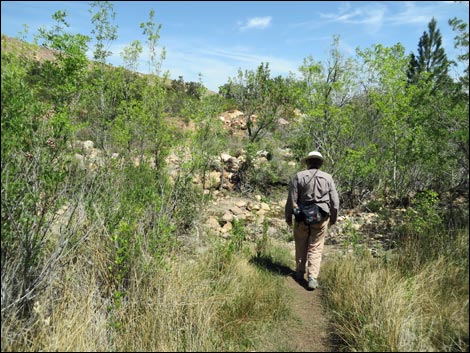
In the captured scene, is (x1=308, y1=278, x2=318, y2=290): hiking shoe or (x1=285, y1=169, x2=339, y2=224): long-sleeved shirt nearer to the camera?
(x1=308, y1=278, x2=318, y2=290): hiking shoe

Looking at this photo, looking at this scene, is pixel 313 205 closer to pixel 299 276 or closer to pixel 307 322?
pixel 299 276

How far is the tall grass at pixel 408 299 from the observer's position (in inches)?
116

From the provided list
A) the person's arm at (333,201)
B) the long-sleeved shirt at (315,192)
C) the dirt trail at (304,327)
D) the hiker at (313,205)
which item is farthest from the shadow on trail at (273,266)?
the person's arm at (333,201)

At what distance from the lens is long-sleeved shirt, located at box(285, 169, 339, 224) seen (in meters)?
4.66

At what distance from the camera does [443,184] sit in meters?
6.70

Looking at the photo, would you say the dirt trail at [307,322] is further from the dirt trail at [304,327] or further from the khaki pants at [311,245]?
the khaki pants at [311,245]

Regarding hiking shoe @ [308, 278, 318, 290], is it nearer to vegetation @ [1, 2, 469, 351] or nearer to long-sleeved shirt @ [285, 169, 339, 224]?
vegetation @ [1, 2, 469, 351]

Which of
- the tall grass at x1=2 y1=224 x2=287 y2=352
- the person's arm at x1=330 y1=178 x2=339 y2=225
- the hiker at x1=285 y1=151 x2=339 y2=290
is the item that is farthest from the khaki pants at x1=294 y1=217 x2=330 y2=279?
the tall grass at x1=2 y1=224 x2=287 y2=352

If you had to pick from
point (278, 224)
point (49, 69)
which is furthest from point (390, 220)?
point (49, 69)

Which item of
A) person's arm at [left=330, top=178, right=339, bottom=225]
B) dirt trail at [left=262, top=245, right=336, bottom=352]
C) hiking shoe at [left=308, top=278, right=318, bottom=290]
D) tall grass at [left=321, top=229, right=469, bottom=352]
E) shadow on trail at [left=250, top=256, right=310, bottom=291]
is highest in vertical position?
person's arm at [left=330, top=178, right=339, bottom=225]

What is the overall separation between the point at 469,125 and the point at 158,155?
679 centimetres

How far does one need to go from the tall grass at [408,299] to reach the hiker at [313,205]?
0.34m

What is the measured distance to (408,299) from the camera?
3.42 m

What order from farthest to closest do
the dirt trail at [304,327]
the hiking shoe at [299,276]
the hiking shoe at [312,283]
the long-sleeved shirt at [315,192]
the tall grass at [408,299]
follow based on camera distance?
the hiking shoe at [299,276], the long-sleeved shirt at [315,192], the hiking shoe at [312,283], the dirt trail at [304,327], the tall grass at [408,299]
